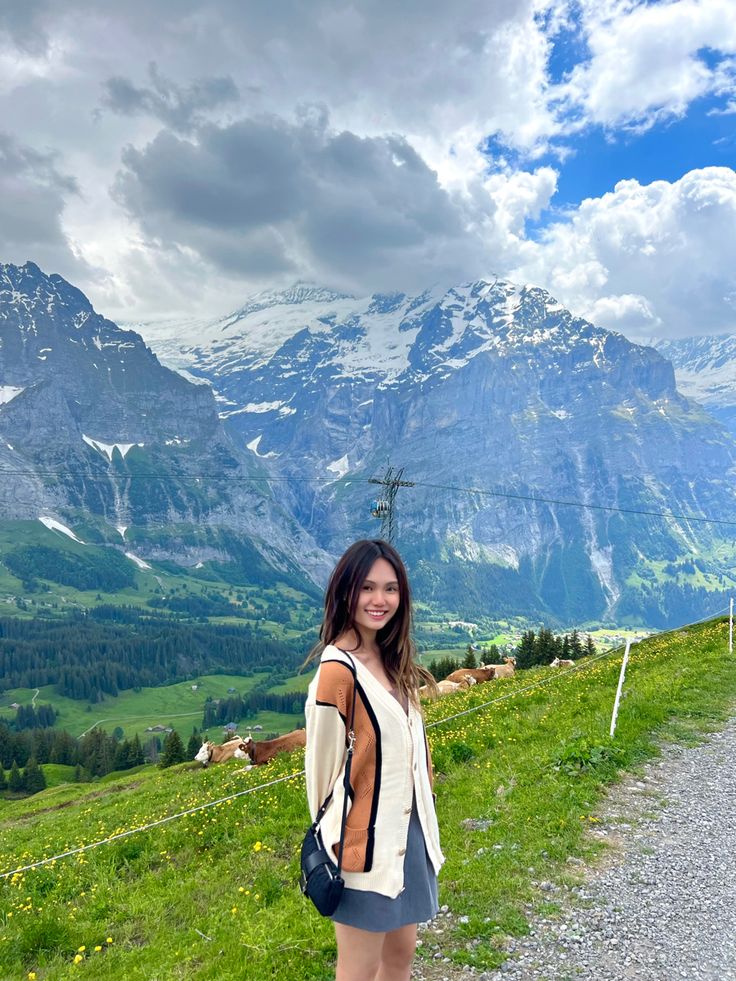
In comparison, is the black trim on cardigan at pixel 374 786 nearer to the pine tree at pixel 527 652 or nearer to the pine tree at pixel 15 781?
the pine tree at pixel 527 652

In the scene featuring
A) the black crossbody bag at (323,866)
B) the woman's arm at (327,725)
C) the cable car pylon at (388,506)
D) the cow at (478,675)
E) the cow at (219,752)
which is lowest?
the cow at (219,752)

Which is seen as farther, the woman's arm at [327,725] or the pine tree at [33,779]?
the pine tree at [33,779]

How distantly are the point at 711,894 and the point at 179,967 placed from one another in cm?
757

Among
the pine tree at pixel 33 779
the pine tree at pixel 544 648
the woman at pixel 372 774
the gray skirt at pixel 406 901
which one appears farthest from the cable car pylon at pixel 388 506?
the pine tree at pixel 33 779

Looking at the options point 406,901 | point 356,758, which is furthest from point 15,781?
point 356,758

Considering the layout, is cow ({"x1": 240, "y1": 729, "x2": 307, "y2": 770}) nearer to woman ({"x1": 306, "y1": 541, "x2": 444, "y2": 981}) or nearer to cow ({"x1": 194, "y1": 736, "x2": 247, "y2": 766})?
cow ({"x1": 194, "y1": 736, "x2": 247, "y2": 766})

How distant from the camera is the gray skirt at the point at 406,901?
184 inches

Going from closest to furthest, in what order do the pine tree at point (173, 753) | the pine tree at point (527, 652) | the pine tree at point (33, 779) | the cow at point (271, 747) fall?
the cow at point (271, 747)
the pine tree at point (173, 753)
the pine tree at point (527, 652)
the pine tree at point (33, 779)

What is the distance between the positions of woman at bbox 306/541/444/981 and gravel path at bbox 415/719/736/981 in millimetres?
3283

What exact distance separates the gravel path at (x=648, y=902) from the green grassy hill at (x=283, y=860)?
13.2 inches

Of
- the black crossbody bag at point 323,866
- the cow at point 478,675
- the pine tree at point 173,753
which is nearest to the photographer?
the black crossbody bag at point 323,866

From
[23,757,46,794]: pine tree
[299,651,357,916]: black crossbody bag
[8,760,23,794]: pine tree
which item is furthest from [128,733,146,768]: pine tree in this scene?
[299,651,357,916]: black crossbody bag

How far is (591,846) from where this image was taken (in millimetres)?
9891

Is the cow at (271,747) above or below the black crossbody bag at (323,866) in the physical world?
below
